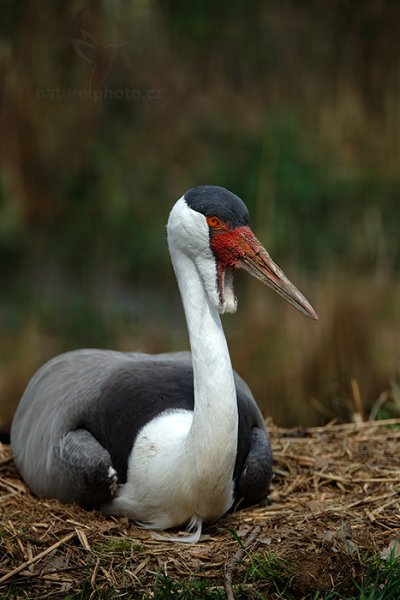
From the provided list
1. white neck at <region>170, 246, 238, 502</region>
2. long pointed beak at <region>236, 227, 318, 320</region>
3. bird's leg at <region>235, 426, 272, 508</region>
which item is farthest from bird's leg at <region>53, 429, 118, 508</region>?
long pointed beak at <region>236, 227, 318, 320</region>

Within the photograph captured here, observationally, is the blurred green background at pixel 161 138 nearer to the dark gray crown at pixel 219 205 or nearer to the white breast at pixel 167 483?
the white breast at pixel 167 483

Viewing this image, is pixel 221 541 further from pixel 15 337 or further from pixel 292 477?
pixel 15 337

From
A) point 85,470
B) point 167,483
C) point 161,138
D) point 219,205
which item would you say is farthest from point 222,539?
point 161,138

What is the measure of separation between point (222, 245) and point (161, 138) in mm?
4325

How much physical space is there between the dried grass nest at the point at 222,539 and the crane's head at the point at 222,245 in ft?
3.26

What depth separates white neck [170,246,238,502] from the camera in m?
4.86

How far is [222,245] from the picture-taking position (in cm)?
489

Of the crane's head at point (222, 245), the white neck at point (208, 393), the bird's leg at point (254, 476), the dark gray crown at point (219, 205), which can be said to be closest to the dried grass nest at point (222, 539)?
the bird's leg at point (254, 476)

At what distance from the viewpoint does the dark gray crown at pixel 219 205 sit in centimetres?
490

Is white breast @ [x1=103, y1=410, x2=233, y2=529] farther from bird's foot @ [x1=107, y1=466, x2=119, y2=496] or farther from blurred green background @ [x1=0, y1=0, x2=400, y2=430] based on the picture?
blurred green background @ [x1=0, y1=0, x2=400, y2=430]

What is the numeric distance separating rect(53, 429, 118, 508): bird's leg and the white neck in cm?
45

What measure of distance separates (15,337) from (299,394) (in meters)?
2.17

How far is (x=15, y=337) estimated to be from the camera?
341 inches

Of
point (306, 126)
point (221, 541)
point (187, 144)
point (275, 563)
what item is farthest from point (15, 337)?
point (275, 563)
